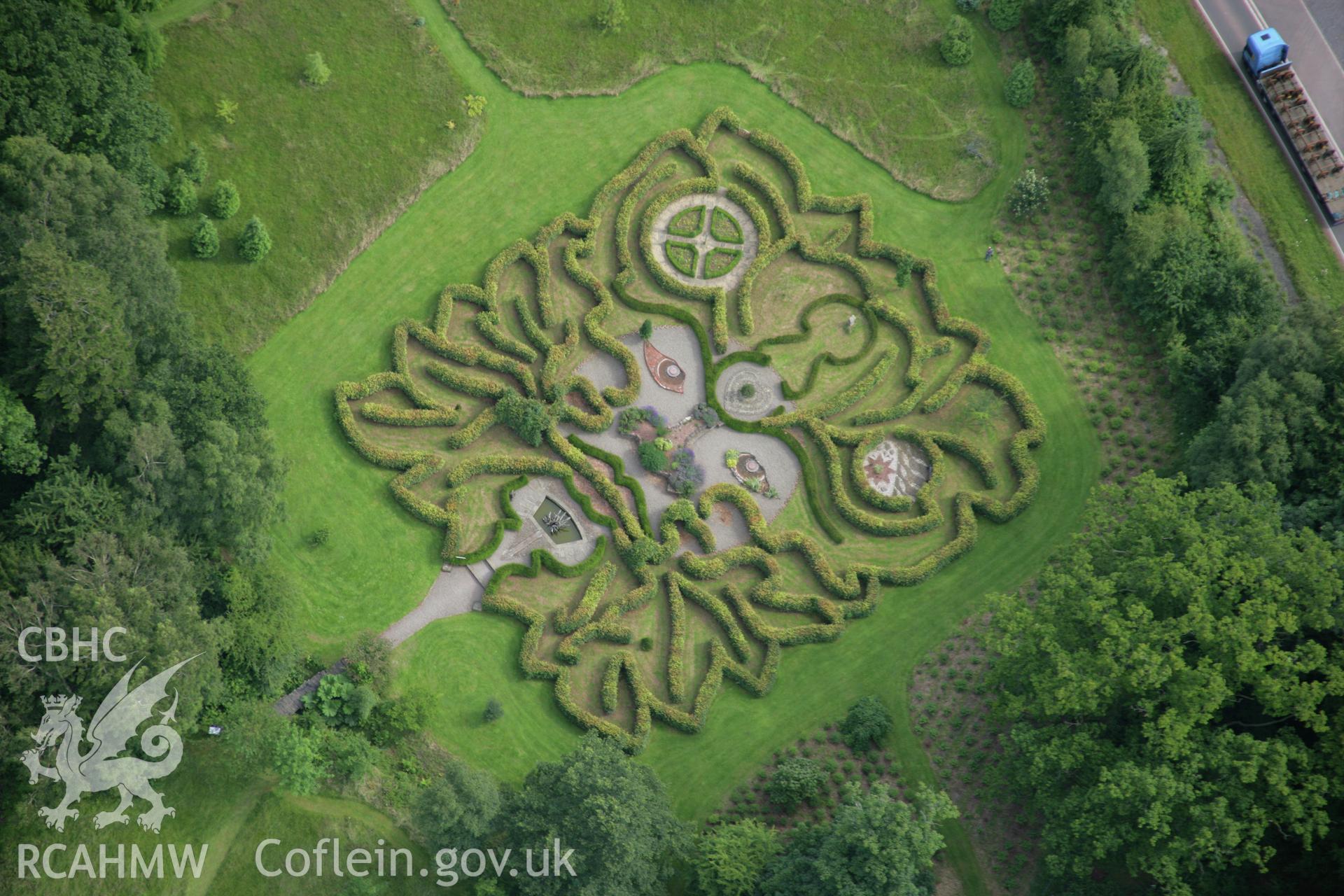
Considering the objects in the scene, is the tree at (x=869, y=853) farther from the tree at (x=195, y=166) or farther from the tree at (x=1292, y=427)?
the tree at (x=195, y=166)

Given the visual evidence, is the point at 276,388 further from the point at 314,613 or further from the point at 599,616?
the point at 599,616

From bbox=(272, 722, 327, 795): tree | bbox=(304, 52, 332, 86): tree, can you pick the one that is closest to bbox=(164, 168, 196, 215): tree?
bbox=(304, 52, 332, 86): tree

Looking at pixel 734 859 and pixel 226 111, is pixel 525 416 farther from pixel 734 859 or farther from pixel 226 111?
pixel 226 111

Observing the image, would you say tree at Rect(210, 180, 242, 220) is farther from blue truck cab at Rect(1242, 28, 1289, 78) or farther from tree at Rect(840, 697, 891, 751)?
blue truck cab at Rect(1242, 28, 1289, 78)

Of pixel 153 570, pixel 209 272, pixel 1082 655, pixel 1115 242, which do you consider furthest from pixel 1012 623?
pixel 209 272

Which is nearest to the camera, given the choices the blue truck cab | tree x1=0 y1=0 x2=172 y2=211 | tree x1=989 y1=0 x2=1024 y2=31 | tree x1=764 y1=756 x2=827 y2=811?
tree x1=764 y1=756 x2=827 y2=811

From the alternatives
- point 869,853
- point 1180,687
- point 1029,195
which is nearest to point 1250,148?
point 1029,195

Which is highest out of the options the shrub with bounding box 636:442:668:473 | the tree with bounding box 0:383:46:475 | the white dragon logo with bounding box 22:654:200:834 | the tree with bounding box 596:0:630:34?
the tree with bounding box 596:0:630:34
